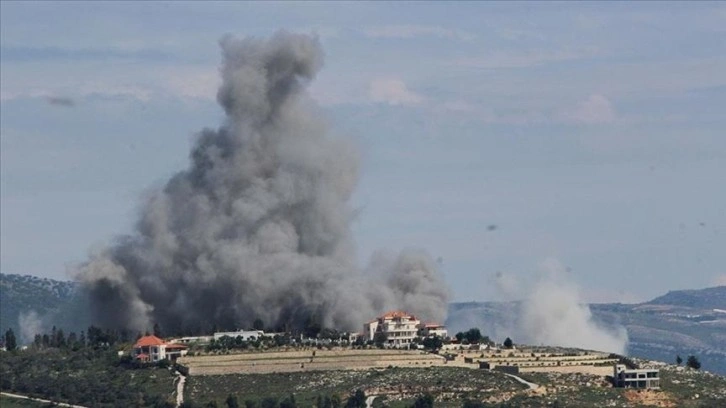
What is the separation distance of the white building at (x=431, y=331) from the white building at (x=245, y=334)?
1204 centimetres

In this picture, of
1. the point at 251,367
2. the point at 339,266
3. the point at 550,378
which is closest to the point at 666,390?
the point at 550,378

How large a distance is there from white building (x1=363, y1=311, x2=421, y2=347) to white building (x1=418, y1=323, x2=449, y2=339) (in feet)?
1.69

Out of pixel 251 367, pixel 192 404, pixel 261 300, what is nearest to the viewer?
pixel 192 404

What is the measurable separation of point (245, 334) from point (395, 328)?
1140 centimetres

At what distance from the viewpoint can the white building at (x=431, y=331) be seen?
155750 mm

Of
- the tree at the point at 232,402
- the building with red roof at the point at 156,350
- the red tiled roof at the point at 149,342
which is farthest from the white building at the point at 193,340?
the tree at the point at 232,402

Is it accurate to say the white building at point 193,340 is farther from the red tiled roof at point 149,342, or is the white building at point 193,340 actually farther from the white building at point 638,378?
the white building at point 638,378

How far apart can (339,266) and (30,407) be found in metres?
35.0

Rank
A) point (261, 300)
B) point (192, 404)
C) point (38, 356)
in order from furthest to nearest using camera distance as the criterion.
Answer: point (261, 300) < point (38, 356) < point (192, 404)

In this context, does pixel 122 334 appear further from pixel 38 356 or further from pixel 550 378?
pixel 550 378

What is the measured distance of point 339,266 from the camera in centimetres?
16675

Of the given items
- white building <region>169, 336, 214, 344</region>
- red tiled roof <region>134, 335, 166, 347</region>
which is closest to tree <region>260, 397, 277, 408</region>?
red tiled roof <region>134, 335, 166, 347</region>

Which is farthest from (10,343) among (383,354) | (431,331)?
(383,354)

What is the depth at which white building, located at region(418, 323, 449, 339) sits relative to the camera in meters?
156
